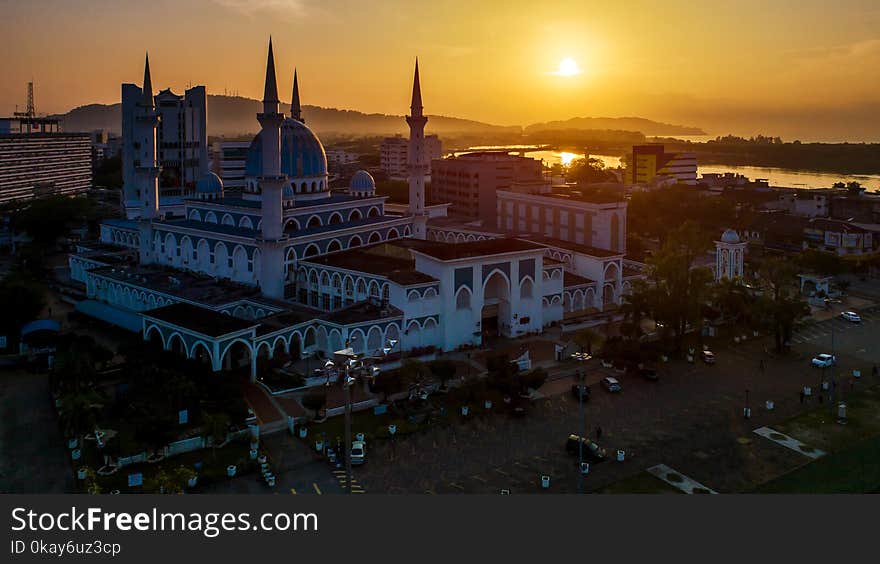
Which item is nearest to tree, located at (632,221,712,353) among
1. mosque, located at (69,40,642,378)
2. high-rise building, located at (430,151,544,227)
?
mosque, located at (69,40,642,378)

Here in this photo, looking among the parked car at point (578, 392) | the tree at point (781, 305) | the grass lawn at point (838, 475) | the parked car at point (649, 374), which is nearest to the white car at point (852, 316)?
the tree at point (781, 305)

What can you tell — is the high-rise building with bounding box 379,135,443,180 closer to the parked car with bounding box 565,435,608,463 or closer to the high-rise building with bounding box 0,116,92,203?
the high-rise building with bounding box 0,116,92,203

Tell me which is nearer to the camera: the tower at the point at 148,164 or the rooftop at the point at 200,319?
the rooftop at the point at 200,319

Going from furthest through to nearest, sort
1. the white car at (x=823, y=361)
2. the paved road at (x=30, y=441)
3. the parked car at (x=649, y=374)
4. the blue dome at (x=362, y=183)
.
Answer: the blue dome at (x=362, y=183)
the white car at (x=823, y=361)
the parked car at (x=649, y=374)
the paved road at (x=30, y=441)

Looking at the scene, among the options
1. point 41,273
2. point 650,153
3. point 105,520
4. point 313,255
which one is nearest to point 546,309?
point 313,255

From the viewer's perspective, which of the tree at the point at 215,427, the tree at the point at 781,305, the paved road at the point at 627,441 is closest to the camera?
the paved road at the point at 627,441

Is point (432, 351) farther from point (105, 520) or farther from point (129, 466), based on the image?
point (105, 520)

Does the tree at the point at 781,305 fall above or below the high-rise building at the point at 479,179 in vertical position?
below

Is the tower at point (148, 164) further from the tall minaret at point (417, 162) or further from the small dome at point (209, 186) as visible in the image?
the tall minaret at point (417, 162)
